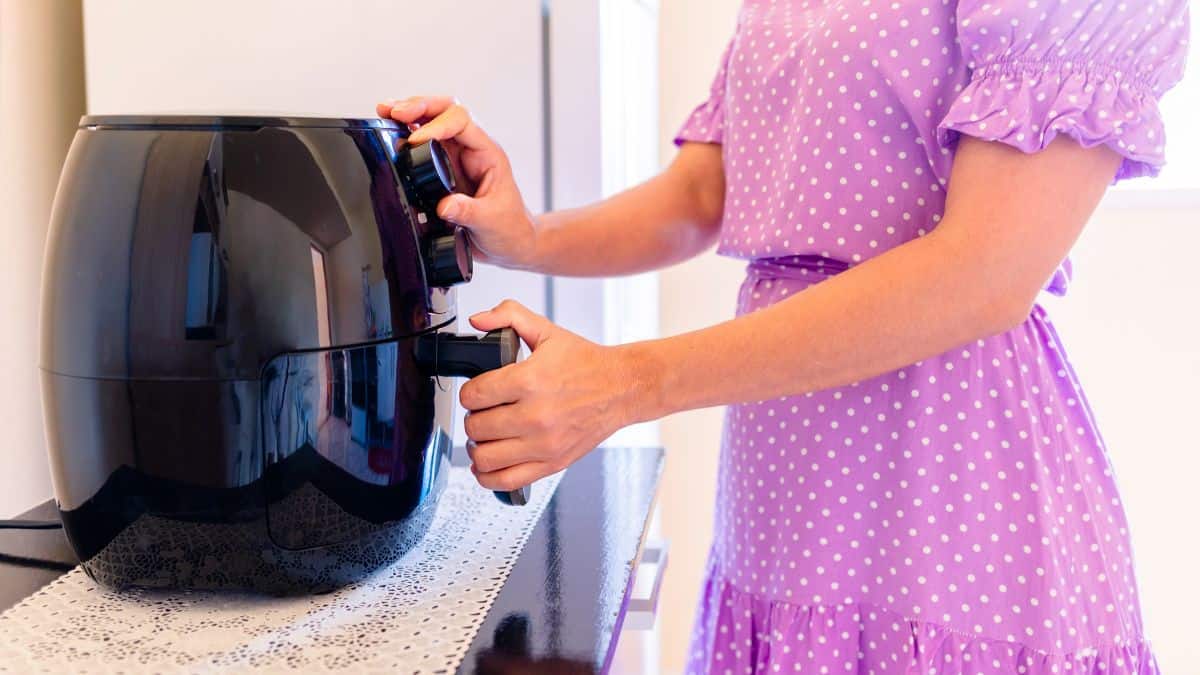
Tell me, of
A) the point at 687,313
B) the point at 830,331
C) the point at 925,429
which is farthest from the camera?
the point at 687,313

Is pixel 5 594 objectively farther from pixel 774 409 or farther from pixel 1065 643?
pixel 1065 643

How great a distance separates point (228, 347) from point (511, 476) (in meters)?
0.17

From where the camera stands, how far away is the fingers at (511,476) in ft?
2.06

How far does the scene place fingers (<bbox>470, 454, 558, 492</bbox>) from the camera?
0.63m

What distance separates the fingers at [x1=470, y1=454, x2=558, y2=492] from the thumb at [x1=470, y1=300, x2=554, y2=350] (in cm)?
7

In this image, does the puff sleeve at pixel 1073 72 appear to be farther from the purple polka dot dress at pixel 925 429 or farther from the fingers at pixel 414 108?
the fingers at pixel 414 108

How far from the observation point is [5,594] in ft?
2.11

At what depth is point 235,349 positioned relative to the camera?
565 millimetres

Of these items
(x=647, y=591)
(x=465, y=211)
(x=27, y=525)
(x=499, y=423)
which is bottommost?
(x=647, y=591)

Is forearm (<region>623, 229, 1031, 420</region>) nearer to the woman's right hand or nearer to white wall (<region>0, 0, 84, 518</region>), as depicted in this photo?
the woman's right hand

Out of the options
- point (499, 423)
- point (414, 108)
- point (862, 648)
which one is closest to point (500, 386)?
point (499, 423)

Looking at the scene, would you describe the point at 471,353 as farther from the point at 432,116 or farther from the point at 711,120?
the point at 711,120

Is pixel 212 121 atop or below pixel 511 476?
atop

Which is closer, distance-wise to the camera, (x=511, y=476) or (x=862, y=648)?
(x=511, y=476)
